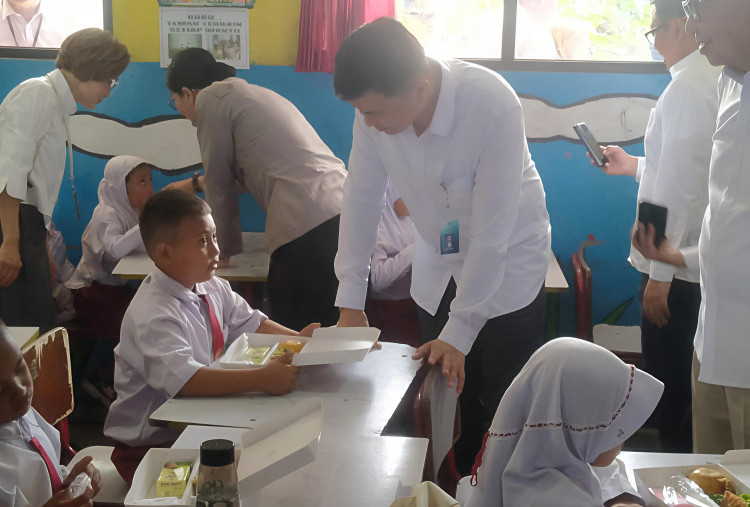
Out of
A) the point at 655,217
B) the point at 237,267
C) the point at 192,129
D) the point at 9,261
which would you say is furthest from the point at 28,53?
the point at 655,217

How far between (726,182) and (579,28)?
2.29 meters

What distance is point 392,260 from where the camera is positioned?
354 cm

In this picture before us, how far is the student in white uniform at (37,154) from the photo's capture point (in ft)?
10.8

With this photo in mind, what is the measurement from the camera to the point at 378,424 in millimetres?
1896

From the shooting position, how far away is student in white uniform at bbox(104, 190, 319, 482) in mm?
2053

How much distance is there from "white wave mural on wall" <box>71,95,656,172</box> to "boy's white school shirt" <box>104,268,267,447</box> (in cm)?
215

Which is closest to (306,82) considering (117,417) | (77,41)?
(77,41)

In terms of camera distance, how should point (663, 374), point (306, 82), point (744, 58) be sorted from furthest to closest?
point (306, 82) → point (663, 374) → point (744, 58)

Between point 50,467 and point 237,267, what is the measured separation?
6.23 ft

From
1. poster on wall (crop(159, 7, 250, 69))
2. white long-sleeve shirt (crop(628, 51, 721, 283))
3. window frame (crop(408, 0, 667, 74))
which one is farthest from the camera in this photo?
poster on wall (crop(159, 7, 250, 69))

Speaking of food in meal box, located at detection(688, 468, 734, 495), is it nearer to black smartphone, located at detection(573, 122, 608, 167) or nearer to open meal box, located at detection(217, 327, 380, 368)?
open meal box, located at detection(217, 327, 380, 368)

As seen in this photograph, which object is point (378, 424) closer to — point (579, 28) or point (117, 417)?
point (117, 417)

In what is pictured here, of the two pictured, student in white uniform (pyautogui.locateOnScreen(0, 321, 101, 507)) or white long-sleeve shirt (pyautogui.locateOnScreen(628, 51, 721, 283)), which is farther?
white long-sleeve shirt (pyautogui.locateOnScreen(628, 51, 721, 283))

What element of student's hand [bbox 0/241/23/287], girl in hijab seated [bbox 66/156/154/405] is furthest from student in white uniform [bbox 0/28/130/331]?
girl in hijab seated [bbox 66/156/154/405]
